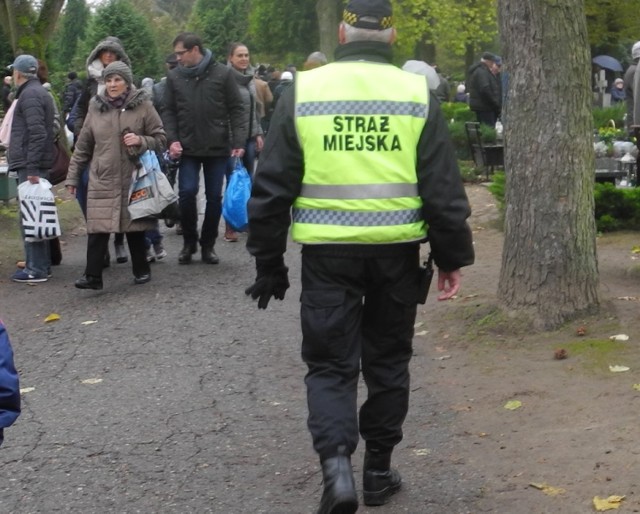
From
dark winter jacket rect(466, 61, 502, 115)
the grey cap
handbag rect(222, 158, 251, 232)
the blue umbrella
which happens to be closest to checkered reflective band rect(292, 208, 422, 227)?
the grey cap

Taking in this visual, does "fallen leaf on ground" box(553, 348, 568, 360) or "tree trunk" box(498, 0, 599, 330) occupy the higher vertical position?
"tree trunk" box(498, 0, 599, 330)

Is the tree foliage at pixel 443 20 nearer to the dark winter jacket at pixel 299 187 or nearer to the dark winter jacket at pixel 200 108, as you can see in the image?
the dark winter jacket at pixel 200 108

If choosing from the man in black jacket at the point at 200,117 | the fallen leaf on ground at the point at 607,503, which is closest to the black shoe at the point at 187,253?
the man in black jacket at the point at 200,117

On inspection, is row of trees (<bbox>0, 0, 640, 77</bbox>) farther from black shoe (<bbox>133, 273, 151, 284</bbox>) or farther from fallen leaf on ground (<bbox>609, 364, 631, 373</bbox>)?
fallen leaf on ground (<bbox>609, 364, 631, 373</bbox>)

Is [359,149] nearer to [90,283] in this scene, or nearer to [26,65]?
[90,283]

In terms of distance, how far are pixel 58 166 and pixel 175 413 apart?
5.01m

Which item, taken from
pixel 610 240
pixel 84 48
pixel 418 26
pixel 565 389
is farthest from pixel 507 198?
pixel 84 48

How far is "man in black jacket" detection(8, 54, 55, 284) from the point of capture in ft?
34.2

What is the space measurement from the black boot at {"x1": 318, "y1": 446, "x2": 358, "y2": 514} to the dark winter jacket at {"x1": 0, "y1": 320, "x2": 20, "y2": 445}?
1.38 metres

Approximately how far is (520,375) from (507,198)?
4.90 ft

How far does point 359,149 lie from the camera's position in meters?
4.85

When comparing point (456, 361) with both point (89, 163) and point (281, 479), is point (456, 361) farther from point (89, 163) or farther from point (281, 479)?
point (89, 163)

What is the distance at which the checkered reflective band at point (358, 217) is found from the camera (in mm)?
4855

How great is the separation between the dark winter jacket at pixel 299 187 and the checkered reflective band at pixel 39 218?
236 inches
